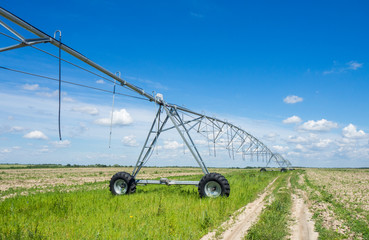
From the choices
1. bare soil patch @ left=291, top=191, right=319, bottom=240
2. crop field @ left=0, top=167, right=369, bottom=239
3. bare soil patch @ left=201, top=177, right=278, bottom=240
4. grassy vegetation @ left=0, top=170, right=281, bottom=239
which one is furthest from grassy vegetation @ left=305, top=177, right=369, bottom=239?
grassy vegetation @ left=0, top=170, right=281, bottom=239

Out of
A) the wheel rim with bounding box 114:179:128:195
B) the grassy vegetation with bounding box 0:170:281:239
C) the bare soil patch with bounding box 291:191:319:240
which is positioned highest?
the wheel rim with bounding box 114:179:128:195

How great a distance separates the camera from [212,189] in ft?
36.4

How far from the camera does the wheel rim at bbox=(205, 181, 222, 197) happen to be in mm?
10914

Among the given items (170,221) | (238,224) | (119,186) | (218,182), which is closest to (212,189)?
(218,182)

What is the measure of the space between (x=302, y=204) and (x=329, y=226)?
3.98 m

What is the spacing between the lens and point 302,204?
11008mm

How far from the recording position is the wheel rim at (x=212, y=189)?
10.9 metres

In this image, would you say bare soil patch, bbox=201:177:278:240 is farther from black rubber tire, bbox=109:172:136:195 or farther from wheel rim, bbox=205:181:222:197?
black rubber tire, bbox=109:172:136:195

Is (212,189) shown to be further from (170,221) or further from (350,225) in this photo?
(350,225)

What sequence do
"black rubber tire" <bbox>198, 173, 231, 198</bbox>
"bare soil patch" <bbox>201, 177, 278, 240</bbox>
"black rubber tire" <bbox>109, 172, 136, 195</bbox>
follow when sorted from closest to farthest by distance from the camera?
"bare soil patch" <bbox>201, 177, 278, 240</bbox> → "black rubber tire" <bbox>198, 173, 231, 198</bbox> → "black rubber tire" <bbox>109, 172, 136, 195</bbox>

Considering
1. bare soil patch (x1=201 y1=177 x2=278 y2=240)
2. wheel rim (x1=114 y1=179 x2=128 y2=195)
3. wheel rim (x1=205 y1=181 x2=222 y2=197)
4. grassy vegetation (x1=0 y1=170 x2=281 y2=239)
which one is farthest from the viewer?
wheel rim (x1=114 y1=179 x2=128 y2=195)

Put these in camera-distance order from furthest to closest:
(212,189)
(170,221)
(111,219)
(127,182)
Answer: (127,182) → (212,189) → (111,219) → (170,221)

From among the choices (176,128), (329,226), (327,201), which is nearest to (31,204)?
(176,128)

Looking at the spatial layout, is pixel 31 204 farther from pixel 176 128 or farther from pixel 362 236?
pixel 362 236
